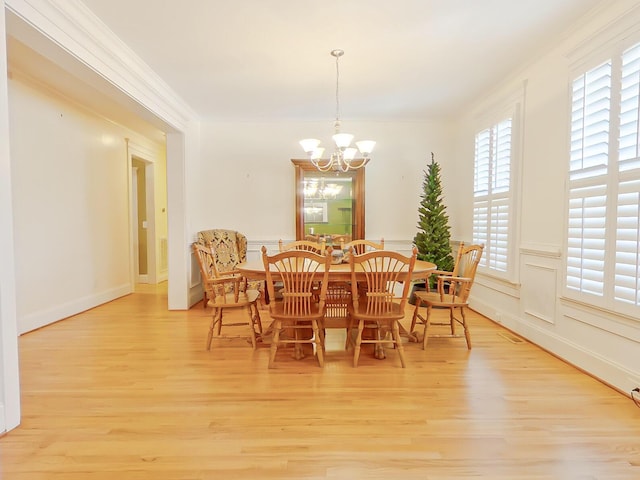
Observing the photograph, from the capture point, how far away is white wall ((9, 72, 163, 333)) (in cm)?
354

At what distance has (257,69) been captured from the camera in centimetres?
343

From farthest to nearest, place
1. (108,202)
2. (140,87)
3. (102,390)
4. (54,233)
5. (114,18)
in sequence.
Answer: (108,202)
(54,233)
(140,87)
(114,18)
(102,390)

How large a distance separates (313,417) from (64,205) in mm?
4052

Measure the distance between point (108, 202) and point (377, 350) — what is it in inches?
175

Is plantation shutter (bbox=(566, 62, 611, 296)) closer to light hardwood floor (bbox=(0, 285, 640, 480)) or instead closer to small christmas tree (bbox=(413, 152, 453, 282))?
light hardwood floor (bbox=(0, 285, 640, 480))

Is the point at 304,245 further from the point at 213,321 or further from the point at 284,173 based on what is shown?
the point at 284,173

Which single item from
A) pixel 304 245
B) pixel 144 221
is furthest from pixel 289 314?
pixel 144 221

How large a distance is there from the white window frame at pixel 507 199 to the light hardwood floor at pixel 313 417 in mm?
963

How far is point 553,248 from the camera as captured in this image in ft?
9.65

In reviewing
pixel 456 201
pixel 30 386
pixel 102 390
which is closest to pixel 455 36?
pixel 456 201

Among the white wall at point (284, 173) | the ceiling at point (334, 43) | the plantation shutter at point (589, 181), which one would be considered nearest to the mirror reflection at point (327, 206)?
the white wall at point (284, 173)

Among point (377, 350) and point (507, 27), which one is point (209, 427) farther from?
point (507, 27)

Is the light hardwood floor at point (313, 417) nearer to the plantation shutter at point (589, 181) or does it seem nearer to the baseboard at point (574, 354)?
the baseboard at point (574, 354)

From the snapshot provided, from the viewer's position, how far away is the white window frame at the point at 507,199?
11.5 ft
